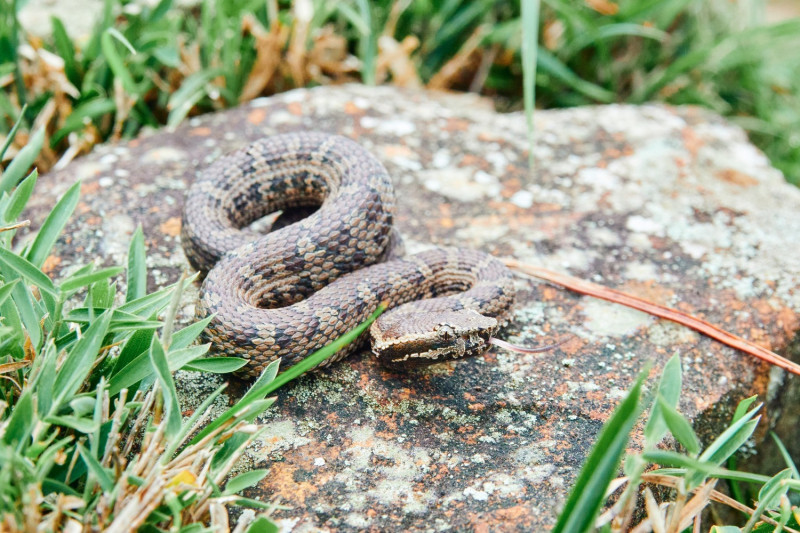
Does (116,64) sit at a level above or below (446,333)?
above

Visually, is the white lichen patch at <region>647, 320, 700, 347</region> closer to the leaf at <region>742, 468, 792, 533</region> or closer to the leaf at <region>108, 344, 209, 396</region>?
the leaf at <region>742, 468, 792, 533</region>

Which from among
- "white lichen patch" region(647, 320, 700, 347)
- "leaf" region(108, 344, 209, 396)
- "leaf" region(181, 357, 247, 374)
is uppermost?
"leaf" region(108, 344, 209, 396)

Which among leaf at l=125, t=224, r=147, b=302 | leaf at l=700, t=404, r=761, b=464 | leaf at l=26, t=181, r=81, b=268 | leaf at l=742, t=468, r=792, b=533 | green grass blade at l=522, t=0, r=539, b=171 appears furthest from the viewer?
green grass blade at l=522, t=0, r=539, b=171

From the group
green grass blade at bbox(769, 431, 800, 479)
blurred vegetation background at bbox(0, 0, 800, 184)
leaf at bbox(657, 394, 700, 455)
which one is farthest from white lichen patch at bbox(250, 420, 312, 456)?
blurred vegetation background at bbox(0, 0, 800, 184)

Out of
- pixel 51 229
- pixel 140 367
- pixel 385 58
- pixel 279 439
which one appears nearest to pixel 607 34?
pixel 385 58

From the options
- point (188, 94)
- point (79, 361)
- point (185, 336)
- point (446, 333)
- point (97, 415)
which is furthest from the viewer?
point (188, 94)

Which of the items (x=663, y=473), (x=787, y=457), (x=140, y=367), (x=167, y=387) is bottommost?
(x=787, y=457)

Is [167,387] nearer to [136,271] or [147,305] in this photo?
[147,305]
